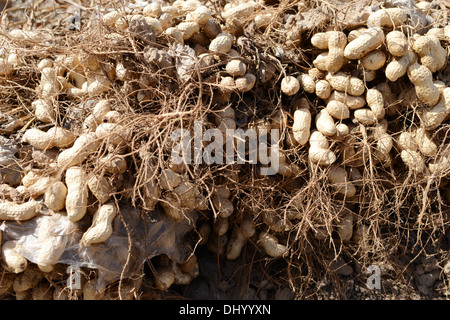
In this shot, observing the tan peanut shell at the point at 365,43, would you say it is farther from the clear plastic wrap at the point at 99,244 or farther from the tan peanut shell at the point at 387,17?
the clear plastic wrap at the point at 99,244

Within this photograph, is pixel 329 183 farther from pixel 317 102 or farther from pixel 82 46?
pixel 82 46

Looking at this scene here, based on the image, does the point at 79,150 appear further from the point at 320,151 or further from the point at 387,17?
the point at 387,17

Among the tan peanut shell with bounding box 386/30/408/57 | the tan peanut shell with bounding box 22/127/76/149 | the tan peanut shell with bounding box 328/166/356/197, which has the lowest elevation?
the tan peanut shell with bounding box 328/166/356/197

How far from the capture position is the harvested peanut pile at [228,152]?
5.74ft

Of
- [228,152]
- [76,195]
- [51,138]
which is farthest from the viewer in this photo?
[228,152]

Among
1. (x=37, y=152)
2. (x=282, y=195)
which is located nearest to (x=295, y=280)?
(x=282, y=195)

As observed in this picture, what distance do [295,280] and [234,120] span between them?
2.56 feet

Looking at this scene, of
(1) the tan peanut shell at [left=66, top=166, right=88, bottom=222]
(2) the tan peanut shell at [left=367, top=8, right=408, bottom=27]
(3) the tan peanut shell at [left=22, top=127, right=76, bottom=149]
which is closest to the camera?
(1) the tan peanut shell at [left=66, top=166, right=88, bottom=222]

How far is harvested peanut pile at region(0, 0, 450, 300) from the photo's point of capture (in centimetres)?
175

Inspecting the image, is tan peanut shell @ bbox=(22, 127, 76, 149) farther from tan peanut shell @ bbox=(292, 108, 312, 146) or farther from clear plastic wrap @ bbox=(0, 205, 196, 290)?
tan peanut shell @ bbox=(292, 108, 312, 146)

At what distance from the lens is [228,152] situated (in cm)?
192

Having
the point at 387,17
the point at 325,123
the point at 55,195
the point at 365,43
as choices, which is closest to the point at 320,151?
the point at 325,123

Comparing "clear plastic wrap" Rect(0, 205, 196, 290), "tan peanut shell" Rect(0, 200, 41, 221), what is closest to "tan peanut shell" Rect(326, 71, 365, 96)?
"clear plastic wrap" Rect(0, 205, 196, 290)
